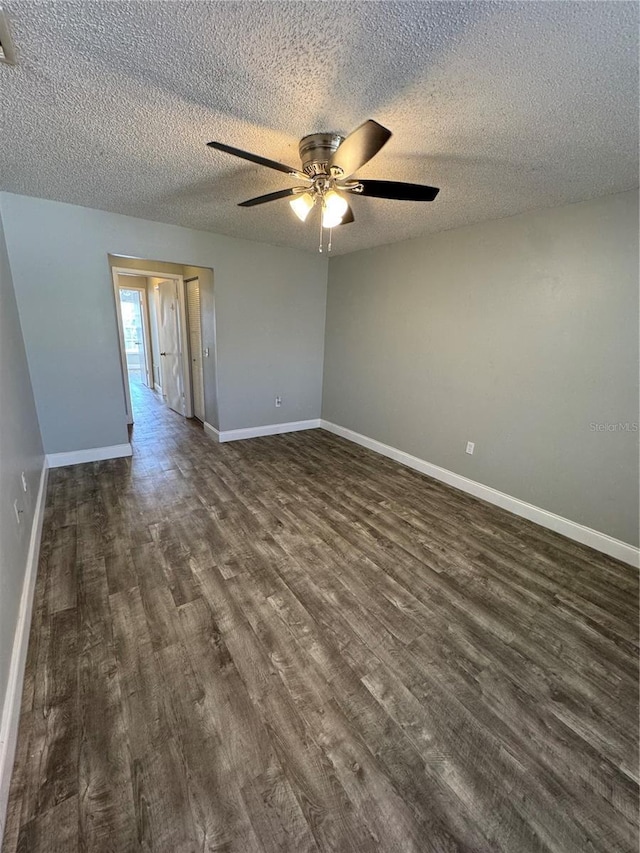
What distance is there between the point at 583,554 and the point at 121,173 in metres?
4.17

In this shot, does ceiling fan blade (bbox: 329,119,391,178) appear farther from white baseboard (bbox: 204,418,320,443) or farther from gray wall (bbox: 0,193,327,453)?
white baseboard (bbox: 204,418,320,443)

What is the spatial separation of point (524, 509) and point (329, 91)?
307cm

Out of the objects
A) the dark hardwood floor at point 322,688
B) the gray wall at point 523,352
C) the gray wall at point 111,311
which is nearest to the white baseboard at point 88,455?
the gray wall at point 111,311

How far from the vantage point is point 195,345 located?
498cm

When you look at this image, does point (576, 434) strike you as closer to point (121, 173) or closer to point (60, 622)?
point (60, 622)

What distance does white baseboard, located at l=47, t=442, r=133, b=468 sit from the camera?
3.43m

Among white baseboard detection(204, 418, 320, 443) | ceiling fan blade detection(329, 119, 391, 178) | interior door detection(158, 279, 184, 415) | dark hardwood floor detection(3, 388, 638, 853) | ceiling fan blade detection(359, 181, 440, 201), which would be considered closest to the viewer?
dark hardwood floor detection(3, 388, 638, 853)

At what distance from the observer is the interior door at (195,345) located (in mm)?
4633

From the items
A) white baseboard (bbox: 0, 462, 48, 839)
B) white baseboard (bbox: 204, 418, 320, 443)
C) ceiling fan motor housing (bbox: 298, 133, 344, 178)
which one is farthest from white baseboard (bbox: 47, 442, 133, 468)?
ceiling fan motor housing (bbox: 298, 133, 344, 178)

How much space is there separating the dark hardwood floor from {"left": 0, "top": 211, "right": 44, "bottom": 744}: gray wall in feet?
0.84

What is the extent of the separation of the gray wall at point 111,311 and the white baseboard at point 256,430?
9cm

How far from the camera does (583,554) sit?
7.93 ft

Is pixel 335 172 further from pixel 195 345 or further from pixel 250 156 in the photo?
pixel 195 345

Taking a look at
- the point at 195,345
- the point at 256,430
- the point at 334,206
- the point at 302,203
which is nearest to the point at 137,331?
the point at 195,345
